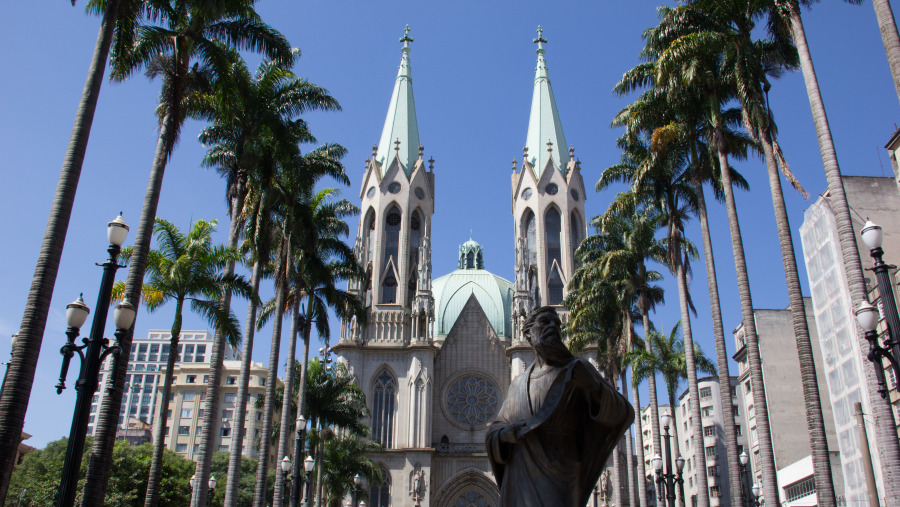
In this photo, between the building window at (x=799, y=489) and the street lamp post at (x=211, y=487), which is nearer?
the street lamp post at (x=211, y=487)

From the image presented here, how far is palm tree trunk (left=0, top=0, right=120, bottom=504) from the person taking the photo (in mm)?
10461

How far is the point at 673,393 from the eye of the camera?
121 feet

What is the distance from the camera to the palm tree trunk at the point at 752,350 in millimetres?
17906

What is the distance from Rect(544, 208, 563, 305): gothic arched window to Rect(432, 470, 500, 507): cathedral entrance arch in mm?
13456

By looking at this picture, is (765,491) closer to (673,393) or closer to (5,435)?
(5,435)

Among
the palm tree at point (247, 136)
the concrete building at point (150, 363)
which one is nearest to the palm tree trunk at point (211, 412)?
the palm tree at point (247, 136)

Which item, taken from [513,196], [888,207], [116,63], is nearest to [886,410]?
[116,63]

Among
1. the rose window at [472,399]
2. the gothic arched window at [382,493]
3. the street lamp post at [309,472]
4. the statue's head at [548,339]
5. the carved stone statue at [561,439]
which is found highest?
the rose window at [472,399]

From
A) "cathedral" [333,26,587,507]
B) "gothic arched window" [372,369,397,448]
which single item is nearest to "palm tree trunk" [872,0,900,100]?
"cathedral" [333,26,587,507]

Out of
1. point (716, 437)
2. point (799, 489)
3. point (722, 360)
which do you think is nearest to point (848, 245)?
point (722, 360)

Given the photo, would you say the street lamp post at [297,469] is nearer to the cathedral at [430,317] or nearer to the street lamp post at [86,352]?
the street lamp post at [86,352]

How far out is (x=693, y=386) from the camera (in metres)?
24.0

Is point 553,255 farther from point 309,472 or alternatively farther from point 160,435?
point 160,435

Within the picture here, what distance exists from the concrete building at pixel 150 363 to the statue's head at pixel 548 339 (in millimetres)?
128078
